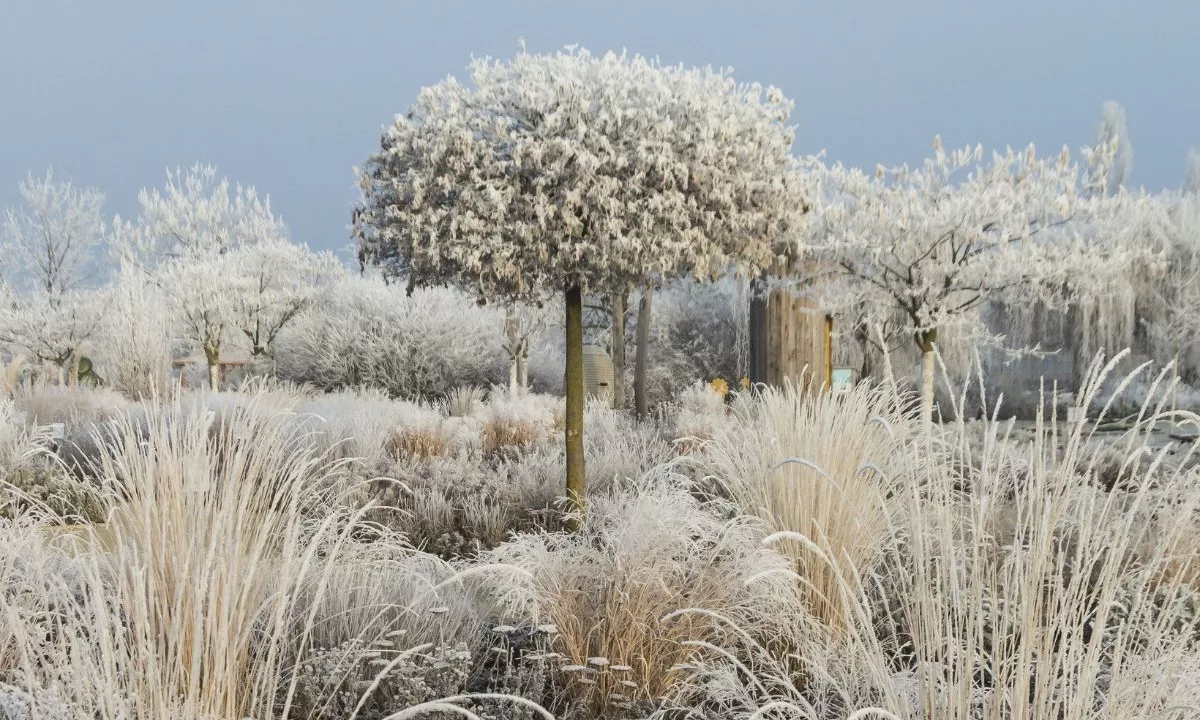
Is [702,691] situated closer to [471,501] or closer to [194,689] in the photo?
[194,689]

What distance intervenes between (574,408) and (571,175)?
127cm

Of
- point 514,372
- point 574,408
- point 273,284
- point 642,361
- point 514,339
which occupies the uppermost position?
point 273,284

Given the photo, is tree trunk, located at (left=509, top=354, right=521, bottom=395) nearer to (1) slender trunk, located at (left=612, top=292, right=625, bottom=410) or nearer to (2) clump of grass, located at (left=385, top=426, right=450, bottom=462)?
(1) slender trunk, located at (left=612, top=292, right=625, bottom=410)

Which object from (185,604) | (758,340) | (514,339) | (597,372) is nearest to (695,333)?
(597,372)

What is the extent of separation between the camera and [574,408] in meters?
4.90

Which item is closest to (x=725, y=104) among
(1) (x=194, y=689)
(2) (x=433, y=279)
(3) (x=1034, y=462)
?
(2) (x=433, y=279)

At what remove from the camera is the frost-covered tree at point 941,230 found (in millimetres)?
7871

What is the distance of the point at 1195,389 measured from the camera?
15.6 metres

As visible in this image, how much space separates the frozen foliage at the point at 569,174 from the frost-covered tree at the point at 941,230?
11.2 ft

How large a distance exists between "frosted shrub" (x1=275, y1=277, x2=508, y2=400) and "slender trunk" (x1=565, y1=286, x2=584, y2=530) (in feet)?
33.3

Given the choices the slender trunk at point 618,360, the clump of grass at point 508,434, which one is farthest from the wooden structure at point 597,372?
the clump of grass at point 508,434

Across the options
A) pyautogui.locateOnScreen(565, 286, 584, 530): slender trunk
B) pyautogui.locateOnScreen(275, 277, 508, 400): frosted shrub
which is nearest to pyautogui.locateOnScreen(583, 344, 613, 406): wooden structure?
pyautogui.locateOnScreen(275, 277, 508, 400): frosted shrub

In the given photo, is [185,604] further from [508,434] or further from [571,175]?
[508,434]

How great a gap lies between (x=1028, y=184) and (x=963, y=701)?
7.51m
